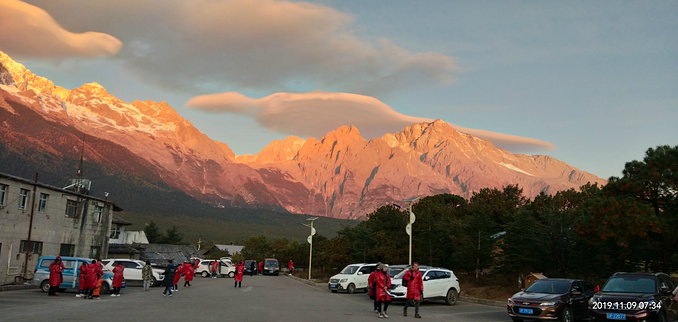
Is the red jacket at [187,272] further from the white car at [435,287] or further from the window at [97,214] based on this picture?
the white car at [435,287]

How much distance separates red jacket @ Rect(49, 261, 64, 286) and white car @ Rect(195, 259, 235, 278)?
35.7 meters

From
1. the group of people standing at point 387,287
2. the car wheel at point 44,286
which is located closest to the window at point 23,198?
the car wheel at point 44,286

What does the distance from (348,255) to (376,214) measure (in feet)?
18.6

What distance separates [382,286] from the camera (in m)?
18.8

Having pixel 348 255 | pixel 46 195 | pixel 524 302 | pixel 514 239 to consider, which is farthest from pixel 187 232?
pixel 524 302

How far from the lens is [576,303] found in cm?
1794

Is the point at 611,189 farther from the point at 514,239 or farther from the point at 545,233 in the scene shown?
the point at 514,239

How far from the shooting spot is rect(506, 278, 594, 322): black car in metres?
17.1

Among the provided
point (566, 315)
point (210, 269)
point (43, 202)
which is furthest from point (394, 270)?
point (210, 269)

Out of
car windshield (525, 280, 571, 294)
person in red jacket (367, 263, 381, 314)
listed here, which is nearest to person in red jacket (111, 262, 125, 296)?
person in red jacket (367, 263, 381, 314)

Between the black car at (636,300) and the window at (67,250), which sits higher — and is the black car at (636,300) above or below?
above

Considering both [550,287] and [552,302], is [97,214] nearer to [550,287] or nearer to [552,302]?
[550,287]

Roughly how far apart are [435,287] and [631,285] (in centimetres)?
950

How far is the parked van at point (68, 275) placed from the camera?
2688 centimetres
